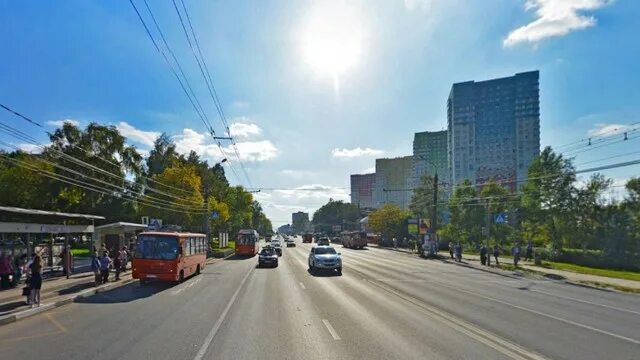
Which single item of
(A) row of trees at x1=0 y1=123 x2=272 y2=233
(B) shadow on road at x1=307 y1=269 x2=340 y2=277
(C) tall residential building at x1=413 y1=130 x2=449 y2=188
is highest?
(C) tall residential building at x1=413 y1=130 x2=449 y2=188

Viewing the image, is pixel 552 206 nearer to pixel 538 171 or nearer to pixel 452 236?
pixel 538 171

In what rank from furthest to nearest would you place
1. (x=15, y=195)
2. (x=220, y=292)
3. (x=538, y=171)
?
(x=538, y=171), (x=15, y=195), (x=220, y=292)

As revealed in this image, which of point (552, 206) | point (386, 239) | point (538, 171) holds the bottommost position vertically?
point (386, 239)

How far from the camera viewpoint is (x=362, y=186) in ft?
556

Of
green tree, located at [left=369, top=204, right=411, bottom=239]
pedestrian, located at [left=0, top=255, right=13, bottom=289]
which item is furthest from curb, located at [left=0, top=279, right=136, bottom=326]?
green tree, located at [left=369, top=204, right=411, bottom=239]

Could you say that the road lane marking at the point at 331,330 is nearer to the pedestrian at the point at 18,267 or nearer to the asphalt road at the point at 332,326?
the asphalt road at the point at 332,326

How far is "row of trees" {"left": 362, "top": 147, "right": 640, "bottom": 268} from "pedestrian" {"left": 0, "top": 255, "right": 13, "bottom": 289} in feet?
96.8

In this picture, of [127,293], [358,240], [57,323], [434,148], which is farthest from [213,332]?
[434,148]

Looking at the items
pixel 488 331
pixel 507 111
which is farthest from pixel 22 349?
pixel 507 111

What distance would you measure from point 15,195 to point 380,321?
57.8 metres

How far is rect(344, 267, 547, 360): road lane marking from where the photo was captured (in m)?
9.06

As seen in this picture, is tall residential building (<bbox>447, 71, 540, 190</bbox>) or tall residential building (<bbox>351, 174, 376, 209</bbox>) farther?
tall residential building (<bbox>351, 174, 376, 209</bbox>)

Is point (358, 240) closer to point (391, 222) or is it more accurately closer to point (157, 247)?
point (391, 222)

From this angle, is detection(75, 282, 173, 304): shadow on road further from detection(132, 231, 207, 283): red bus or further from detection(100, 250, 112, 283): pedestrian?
detection(100, 250, 112, 283): pedestrian
